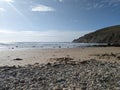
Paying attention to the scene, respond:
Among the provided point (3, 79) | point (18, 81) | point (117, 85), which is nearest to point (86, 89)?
point (117, 85)

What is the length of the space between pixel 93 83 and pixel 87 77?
1141 millimetres

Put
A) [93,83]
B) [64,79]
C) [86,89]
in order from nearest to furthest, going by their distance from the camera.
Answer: [86,89] < [93,83] < [64,79]

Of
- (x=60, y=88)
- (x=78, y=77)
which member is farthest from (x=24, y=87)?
(x=78, y=77)

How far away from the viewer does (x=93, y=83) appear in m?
8.95

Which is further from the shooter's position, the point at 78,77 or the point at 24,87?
the point at 78,77

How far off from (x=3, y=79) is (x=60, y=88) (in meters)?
3.19

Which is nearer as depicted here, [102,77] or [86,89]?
[86,89]

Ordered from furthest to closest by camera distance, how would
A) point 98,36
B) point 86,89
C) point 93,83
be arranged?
point 98,36 → point 93,83 → point 86,89

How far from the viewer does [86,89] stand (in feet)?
27.0

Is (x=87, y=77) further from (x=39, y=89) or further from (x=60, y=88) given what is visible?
(x=39, y=89)

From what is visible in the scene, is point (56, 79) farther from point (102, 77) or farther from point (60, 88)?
point (102, 77)

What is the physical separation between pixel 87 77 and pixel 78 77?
455 millimetres

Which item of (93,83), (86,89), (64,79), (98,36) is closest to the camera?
(86,89)

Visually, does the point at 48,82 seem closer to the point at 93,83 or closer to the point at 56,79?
the point at 56,79
